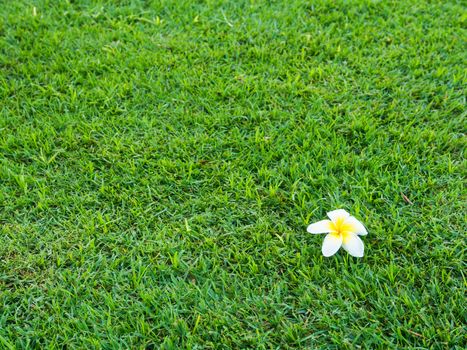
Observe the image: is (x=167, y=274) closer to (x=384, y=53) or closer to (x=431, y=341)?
(x=431, y=341)

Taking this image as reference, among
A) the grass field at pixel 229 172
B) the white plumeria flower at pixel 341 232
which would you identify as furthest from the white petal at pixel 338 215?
the grass field at pixel 229 172

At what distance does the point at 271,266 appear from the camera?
6.57ft

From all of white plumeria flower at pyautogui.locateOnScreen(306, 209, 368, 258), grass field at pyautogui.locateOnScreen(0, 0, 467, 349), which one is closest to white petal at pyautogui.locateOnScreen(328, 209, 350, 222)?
white plumeria flower at pyautogui.locateOnScreen(306, 209, 368, 258)

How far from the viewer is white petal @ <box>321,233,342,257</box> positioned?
1984 mm

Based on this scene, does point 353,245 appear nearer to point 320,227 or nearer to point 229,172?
point 320,227

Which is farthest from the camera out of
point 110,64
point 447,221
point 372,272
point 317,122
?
point 110,64

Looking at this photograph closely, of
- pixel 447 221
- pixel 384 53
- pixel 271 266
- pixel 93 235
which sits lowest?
pixel 93 235

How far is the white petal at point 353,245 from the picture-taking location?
6.48 feet

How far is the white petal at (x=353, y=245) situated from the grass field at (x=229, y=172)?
0.15ft

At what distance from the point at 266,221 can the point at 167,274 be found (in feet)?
1.50

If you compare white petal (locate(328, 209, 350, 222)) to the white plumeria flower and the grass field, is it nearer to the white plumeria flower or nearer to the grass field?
the white plumeria flower

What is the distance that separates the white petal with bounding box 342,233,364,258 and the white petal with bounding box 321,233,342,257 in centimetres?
2

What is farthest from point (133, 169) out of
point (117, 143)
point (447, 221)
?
point (447, 221)

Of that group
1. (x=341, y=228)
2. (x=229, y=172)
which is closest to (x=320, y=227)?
(x=341, y=228)
